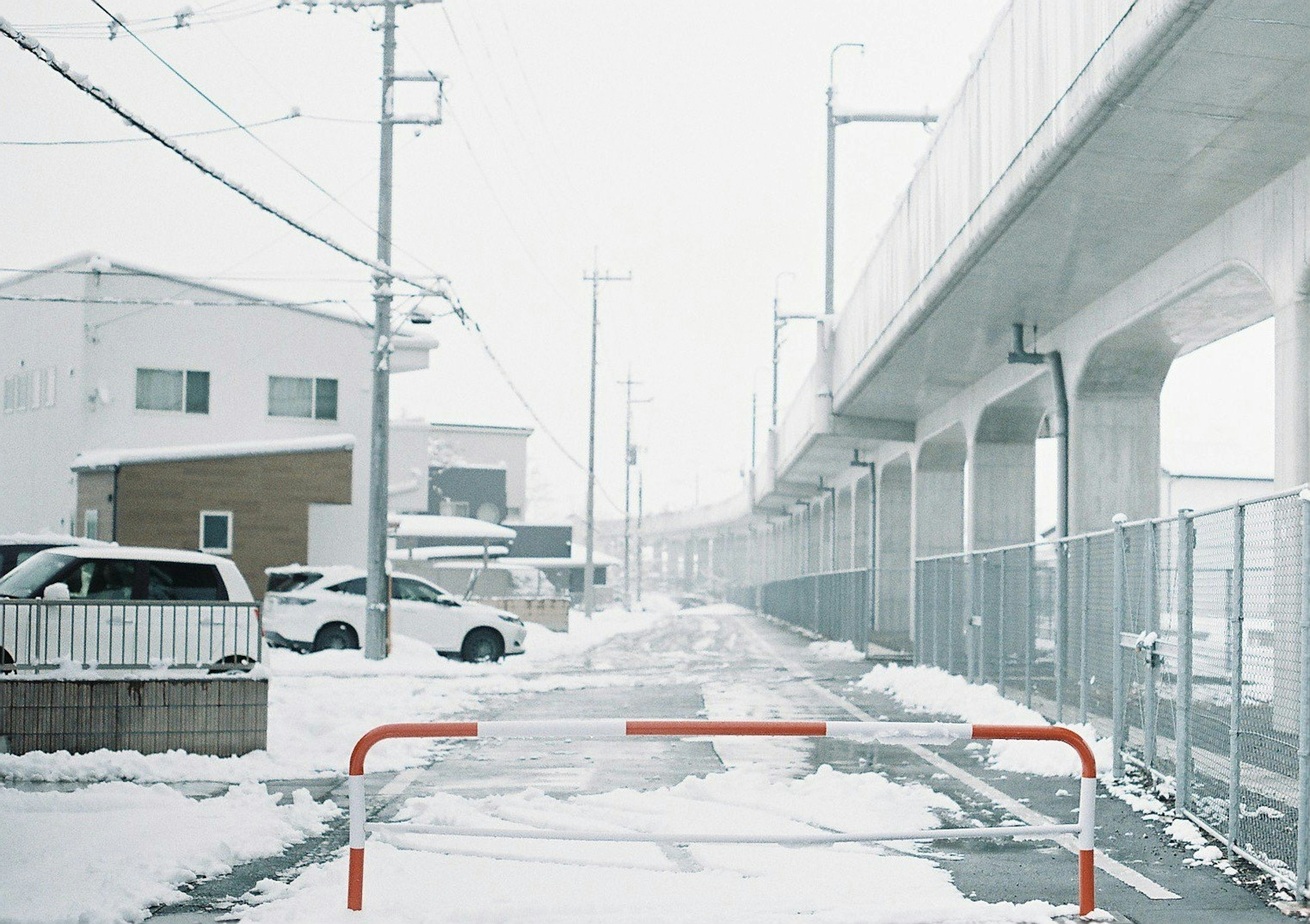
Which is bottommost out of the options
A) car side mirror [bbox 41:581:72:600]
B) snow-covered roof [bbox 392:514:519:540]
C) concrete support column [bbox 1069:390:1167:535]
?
car side mirror [bbox 41:581:72:600]

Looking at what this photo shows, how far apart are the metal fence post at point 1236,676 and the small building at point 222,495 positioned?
28168mm

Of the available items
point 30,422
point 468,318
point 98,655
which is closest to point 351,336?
point 30,422

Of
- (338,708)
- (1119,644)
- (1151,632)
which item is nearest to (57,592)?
(338,708)

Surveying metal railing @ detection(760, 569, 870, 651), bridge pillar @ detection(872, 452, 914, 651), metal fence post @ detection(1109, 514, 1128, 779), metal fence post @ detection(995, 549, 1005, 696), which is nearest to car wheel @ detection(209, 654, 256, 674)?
metal fence post @ detection(1109, 514, 1128, 779)

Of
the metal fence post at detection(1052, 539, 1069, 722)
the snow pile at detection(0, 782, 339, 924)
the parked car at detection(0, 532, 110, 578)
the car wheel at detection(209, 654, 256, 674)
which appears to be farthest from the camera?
the parked car at detection(0, 532, 110, 578)

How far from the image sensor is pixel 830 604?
40812 millimetres

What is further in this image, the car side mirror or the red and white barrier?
the car side mirror

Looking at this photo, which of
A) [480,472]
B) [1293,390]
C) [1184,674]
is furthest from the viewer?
[480,472]

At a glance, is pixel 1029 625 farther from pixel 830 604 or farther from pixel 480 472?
pixel 480 472

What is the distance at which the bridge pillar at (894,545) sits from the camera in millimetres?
42656

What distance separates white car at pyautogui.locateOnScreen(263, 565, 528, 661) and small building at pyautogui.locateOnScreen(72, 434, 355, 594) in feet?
25.7

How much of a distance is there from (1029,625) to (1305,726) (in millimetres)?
9114

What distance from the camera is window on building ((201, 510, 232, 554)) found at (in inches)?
1357

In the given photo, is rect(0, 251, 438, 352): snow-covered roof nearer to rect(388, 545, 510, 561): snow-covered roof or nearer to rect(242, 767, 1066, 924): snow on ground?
rect(388, 545, 510, 561): snow-covered roof
